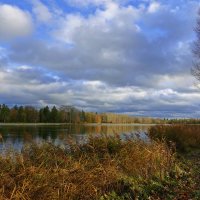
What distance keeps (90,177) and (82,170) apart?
407mm

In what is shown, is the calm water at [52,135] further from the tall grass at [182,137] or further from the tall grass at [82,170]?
the tall grass at [182,137]

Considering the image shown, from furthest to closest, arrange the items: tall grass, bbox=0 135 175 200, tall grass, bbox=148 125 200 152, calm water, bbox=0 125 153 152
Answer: tall grass, bbox=148 125 200 152 → calm water, bbox=0 125 153 152 → tall grass, bbox=0 135 175 200

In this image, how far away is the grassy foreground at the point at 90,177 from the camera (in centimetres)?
753

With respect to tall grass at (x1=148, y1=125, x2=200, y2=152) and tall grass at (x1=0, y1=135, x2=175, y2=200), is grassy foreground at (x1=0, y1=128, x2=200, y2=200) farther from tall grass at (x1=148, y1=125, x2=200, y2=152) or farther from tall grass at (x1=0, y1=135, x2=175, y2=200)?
tall grass at (x1=148, y1=125, x2=200, y2=152)

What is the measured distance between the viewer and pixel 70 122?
116688mm

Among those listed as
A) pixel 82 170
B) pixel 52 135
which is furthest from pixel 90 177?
pixel 52 135

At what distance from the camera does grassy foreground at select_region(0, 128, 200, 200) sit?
7531 millimetres

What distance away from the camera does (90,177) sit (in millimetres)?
8766

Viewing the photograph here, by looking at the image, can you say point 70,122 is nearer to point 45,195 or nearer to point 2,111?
point 2,111

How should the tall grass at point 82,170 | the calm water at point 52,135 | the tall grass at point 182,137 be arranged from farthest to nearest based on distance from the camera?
the tall grass at point 182,137
the calm water at point 52,135
the tall grass at point 82,170

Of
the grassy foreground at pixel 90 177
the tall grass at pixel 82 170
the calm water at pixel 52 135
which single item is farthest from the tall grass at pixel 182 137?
the grassy foreground at pixel 90 177

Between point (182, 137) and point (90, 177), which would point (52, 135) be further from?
point (90, 177)

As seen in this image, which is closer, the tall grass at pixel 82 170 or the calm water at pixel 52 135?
the tall grass at pixel 82 170

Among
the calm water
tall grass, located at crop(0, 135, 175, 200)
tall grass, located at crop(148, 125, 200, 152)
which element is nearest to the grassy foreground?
tall grass, located at crop(0, 135, 175, 200)
